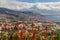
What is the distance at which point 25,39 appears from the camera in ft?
257

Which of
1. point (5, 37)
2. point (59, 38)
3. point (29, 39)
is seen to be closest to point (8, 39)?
point (5, 37)

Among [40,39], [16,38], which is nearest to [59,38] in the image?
[40,39]

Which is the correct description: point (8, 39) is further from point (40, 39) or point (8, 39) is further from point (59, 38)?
Answer: point (59, 38)

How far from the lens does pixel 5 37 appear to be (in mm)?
77438

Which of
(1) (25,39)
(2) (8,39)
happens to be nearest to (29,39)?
(1) (25,39)

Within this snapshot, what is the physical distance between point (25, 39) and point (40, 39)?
214 inches

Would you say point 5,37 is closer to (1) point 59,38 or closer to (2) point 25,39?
(2) point 25,39

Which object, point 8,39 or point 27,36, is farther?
point 27,36

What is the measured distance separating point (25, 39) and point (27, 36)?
2990 mm

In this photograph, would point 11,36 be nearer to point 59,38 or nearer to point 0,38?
point 0,38

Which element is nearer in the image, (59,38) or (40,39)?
(40,39)

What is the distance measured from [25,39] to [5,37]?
6614mm

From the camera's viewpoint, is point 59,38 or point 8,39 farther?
point 59,38

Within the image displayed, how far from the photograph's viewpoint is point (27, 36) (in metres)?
81.1
